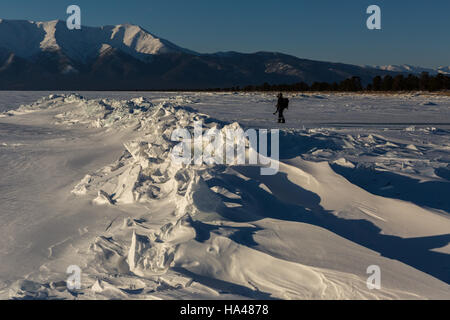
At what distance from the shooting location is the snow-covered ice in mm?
2896

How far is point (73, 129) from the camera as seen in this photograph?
43.5 feet

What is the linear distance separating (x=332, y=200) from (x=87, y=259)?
3.02 metres

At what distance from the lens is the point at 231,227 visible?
12.1ft

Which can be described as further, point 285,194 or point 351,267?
point 285,194

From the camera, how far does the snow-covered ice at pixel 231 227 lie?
9.50 ft

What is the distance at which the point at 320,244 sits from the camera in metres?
3.27

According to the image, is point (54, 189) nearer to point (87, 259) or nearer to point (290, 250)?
point (87, 259)

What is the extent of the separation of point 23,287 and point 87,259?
623 millimetres
